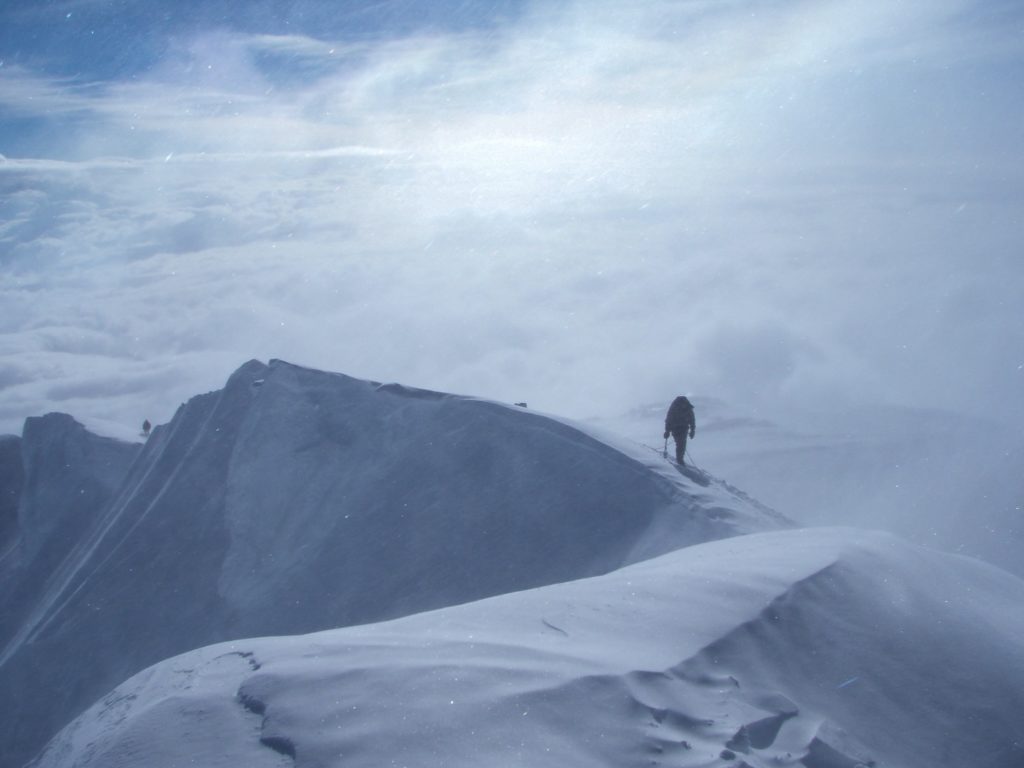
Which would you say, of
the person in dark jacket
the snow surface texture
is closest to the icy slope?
the snow surface texture

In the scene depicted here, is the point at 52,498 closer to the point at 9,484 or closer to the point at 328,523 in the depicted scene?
the point at 9,484

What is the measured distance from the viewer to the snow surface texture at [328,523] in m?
15.2

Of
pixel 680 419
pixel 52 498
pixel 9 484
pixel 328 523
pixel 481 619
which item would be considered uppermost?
pixel 680 419

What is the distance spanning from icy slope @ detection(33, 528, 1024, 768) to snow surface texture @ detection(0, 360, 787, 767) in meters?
5.98

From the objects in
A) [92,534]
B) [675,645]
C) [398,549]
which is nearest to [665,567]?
[675,645]

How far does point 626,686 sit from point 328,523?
13.4 meters

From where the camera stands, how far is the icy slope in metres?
5.24

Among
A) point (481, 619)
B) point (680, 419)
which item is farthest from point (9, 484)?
point (481, 619)

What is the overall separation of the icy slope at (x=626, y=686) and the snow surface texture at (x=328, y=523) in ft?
19.6

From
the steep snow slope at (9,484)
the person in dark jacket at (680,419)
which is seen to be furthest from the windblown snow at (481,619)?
the steep snow slope at (9,484)

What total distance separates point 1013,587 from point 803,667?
457 centimetres

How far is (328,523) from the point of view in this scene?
720 inches

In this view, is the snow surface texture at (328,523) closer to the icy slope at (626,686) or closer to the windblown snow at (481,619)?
the windblown snow at (481,619)

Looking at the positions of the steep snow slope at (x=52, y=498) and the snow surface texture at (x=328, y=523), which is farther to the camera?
the steep snow slope at (x=52, y=498)
